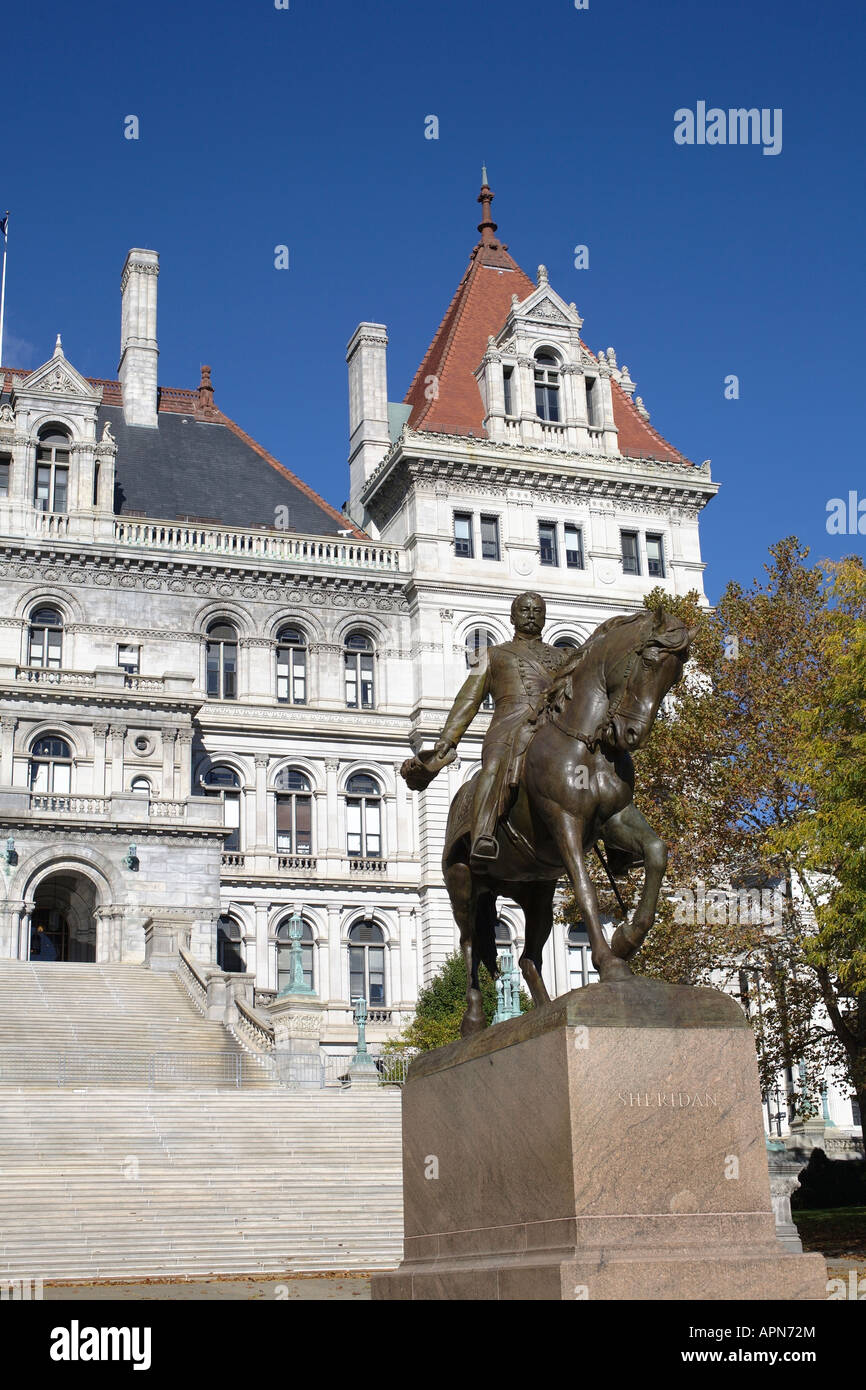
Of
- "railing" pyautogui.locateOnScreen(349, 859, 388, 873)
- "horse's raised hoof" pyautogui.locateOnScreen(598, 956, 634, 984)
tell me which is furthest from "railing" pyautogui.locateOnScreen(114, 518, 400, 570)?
"horse's raised hoof" pyautogui.locateOnScreen(598, 956, 634, 984)

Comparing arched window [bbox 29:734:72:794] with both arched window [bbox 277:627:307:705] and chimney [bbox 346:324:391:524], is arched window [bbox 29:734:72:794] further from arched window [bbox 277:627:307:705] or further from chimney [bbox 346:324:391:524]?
chimney [bbox 346:324:391:524]

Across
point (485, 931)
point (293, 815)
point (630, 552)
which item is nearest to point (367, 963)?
point (293, 815)

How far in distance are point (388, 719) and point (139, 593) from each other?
29.5ft

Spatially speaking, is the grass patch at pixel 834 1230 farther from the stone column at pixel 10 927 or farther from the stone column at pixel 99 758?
the stone column at pixel 99 758

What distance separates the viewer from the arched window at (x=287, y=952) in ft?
151

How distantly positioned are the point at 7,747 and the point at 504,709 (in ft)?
108

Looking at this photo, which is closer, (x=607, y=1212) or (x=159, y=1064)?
(x=607, y=1212)

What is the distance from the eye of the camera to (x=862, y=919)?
929 inches

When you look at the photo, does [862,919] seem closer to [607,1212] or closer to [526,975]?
[526,975]

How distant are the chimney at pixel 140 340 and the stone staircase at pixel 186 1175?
1155 inches

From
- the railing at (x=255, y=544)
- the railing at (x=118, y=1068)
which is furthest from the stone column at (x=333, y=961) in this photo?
the railing at (x=118, y=1068)

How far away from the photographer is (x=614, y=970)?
1046cm

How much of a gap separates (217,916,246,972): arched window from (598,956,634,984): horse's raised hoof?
35.8 metres
